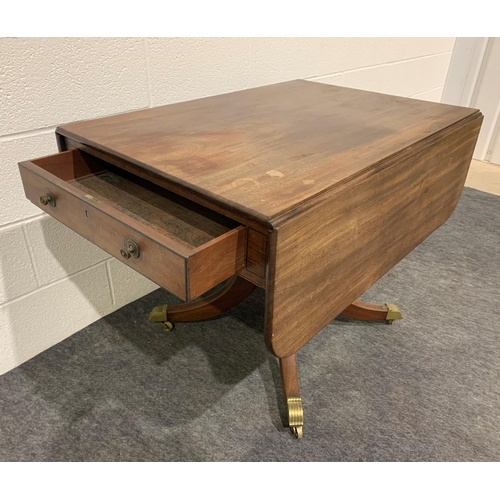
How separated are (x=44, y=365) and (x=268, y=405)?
0.65 meters

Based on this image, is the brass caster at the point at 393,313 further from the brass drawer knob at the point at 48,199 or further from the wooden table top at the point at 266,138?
the brass drawer knob at the point at 48,199

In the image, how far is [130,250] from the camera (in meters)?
0.78

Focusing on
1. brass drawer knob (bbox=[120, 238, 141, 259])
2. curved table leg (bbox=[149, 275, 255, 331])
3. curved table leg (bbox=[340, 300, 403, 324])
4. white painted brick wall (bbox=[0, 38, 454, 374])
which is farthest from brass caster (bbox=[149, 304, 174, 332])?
brass drawer knob (bbox=[120, 238, 141, 259])

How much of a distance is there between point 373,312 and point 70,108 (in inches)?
41.7

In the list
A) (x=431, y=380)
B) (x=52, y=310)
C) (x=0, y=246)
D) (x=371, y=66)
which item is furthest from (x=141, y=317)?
(x=371, y=66)

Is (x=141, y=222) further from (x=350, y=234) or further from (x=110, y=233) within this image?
(x=350, y=234)

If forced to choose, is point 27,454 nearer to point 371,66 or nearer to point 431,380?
point 431,380

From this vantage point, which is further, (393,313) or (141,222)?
(393,313)

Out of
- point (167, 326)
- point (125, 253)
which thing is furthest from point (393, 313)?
point (125, 253)

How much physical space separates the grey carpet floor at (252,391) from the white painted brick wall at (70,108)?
0.10 metres

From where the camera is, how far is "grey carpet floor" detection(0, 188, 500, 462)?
109 centimetres

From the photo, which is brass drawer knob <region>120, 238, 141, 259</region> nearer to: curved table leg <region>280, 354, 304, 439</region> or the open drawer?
the open drawer

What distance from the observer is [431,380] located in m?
1.29

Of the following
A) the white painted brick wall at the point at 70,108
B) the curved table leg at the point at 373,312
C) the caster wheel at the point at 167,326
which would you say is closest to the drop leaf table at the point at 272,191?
the white painted brick wall at the point at 70,108
